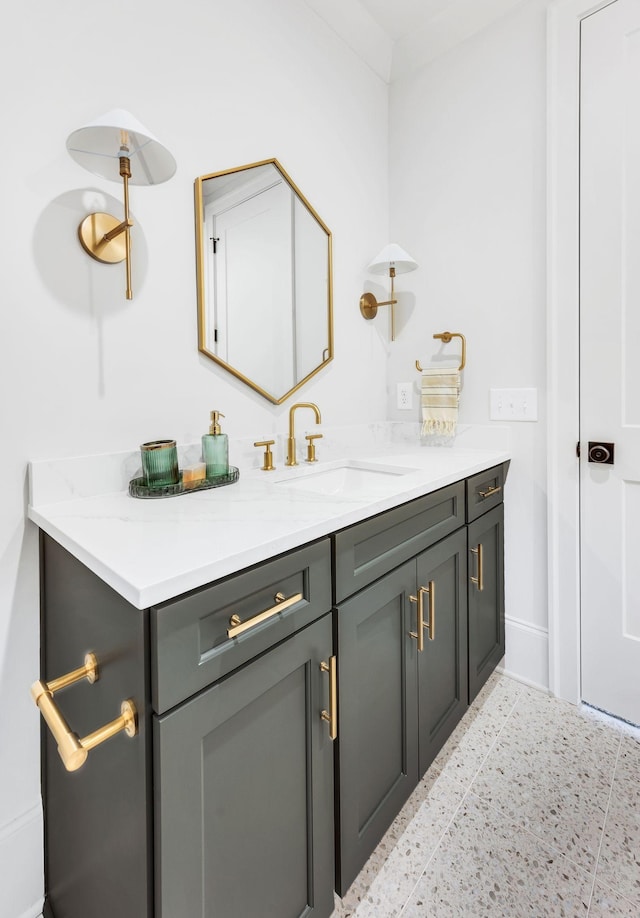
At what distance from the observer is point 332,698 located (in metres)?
0.90

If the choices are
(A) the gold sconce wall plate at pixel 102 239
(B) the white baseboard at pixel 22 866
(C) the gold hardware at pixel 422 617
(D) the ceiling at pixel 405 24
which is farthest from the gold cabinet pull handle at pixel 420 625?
(D) the ceiling at pixel 405 24

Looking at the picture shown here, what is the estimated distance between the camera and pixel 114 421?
1172 mm

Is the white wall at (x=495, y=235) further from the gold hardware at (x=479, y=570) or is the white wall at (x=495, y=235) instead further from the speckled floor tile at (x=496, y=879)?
the speckled floor tile at (x=496, y=879)

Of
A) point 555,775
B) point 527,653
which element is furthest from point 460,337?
point 555,775

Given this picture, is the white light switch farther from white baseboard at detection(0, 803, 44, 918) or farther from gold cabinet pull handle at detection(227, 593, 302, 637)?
white baseboard at detection(0, 803, 44, 918)

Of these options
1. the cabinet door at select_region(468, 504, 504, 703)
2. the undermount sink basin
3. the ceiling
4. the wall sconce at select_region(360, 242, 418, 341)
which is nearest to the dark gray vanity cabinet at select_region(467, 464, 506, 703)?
the cabinet door at select_region(468, 504, 504, 703)

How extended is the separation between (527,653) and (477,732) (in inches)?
16.4

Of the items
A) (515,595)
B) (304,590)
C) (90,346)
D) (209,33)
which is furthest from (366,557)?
(209,33)

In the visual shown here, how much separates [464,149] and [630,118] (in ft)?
1.96

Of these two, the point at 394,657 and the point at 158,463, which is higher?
the point at 158,463

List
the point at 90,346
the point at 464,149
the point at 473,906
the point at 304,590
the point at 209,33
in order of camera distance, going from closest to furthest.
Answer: the point at 304,590, the point at 473,906, the point at 90,346, the point at 209,33, the point at 464,149

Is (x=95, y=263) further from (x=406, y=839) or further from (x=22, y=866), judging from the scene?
(x=406, y=839)

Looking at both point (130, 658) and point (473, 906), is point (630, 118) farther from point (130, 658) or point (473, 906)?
point (473, 906)

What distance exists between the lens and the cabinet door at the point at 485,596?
155 centimetres
